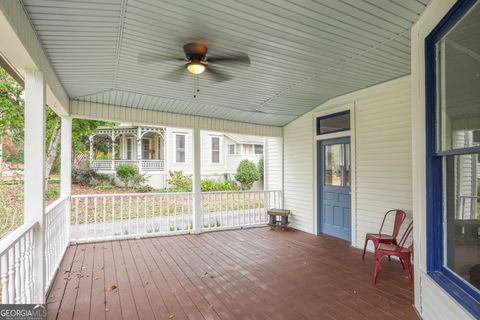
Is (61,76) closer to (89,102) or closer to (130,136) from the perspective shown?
(89,102)

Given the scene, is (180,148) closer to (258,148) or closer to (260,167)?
(260,167)

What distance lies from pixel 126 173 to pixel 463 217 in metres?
11.9

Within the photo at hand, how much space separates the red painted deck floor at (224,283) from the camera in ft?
8.75

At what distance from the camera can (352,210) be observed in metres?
4.96

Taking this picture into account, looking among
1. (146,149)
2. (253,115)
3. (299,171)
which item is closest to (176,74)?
(253,115)

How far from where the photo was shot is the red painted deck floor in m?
2.67

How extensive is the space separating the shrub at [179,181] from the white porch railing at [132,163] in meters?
A: 0.81

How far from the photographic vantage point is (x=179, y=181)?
40.5 ft

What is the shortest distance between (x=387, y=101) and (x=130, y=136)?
1308 cm

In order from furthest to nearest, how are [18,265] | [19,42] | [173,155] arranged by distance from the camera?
[173,155]
[18,265]
[19,42]

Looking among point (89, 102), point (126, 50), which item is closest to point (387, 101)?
point (126, 50)

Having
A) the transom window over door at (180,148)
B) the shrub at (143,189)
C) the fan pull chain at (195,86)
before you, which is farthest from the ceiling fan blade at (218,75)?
the transom window over door at (180,148)

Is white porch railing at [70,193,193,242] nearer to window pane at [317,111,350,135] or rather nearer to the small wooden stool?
the small wooden stool

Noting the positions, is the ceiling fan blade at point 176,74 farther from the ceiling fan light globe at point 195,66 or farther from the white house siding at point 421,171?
the white house siding at point 421,171
